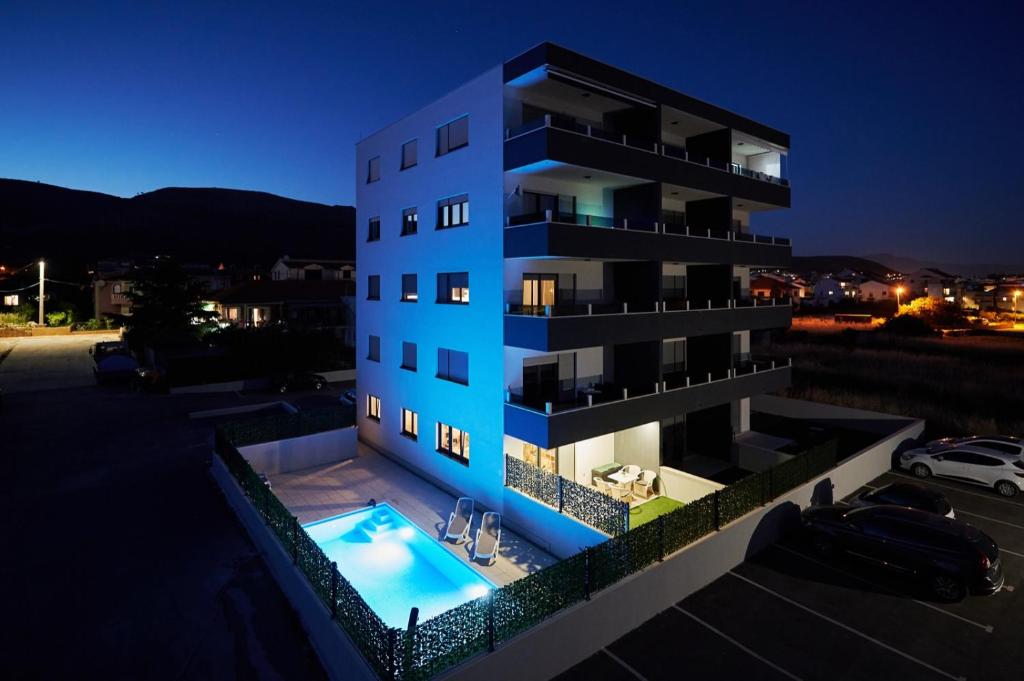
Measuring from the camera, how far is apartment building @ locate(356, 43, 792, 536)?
1639 centimetres

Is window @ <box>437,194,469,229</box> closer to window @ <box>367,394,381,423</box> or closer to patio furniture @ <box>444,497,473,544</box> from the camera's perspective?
window @ <box>367,394,381,423</box>

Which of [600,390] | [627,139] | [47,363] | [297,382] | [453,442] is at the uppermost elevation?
[627,139]

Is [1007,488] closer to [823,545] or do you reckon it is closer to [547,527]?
[823,545]

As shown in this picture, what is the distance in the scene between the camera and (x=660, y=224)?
18.4 metres

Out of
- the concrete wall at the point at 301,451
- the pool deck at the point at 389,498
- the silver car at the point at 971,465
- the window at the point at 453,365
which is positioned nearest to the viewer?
the pool deck at the point at 389,498

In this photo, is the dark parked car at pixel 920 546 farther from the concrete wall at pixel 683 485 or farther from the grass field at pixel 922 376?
the grass field at pixel 922 376

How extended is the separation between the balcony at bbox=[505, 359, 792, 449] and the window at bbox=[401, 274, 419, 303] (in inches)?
273

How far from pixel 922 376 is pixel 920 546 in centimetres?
3426

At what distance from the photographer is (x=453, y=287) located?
1908 cm

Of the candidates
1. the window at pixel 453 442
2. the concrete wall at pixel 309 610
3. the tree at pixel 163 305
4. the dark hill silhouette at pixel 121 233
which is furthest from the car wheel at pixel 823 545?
the dark hill silhouette at pixel 121 233

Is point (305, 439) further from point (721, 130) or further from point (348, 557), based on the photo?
point (721, 130)

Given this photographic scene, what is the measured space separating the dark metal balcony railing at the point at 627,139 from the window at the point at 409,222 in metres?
6.04

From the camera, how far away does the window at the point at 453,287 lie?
727 inches

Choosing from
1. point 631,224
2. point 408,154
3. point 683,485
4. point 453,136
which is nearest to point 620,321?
point 631,224
